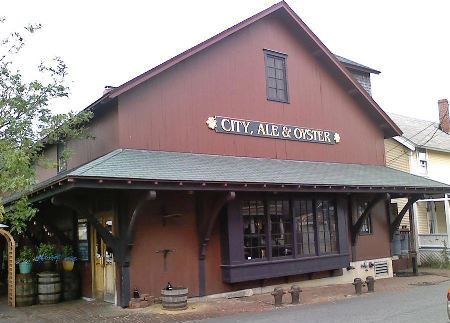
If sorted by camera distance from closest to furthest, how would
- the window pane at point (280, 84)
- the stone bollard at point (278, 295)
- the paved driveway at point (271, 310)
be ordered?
the paved driveway at point (271, 310), the stone bollard at point (278, 295), the window pane at point (280, 84)

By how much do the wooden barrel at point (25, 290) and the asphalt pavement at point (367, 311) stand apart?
509 cm

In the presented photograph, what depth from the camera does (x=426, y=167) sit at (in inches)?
944

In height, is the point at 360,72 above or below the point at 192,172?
above

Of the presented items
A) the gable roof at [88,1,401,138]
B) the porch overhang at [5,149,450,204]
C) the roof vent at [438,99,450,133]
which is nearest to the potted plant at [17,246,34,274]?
the porch overhang at [5,149,450,204]

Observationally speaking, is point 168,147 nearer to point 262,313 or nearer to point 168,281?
point 168,281

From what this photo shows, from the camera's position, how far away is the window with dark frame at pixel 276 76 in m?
16.1

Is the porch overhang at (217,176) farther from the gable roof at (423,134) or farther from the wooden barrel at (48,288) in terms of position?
the gable roof at (423,134)

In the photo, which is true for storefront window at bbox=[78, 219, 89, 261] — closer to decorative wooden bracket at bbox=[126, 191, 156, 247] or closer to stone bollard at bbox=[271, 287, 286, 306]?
decorative wooden bracket at bbox=[126, 191, 156, 247]

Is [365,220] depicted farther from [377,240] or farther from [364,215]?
[377,240]

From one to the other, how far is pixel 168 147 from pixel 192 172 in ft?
5.53

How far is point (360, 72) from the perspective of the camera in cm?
2291

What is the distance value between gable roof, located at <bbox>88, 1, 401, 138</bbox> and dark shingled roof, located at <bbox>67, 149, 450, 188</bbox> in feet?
5.78

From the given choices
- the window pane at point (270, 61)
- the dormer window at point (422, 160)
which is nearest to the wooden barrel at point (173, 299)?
the window pane at point (270, 61)

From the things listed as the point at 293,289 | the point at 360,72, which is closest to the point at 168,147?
the point at 293,289
